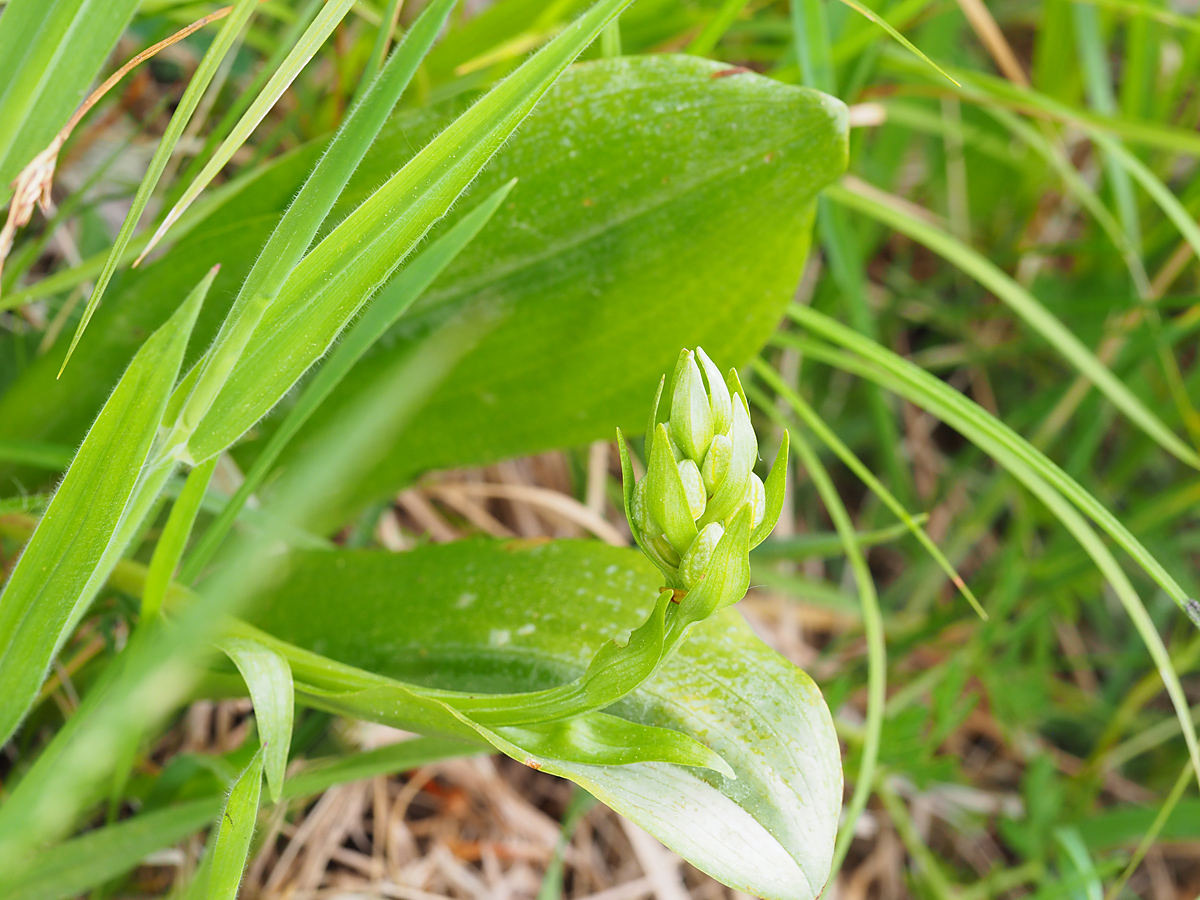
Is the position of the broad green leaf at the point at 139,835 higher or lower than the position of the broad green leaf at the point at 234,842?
lower

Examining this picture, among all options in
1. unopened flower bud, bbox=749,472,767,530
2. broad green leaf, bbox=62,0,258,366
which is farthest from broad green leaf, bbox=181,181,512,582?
unopened flower bud, bbox=749,472,767,530

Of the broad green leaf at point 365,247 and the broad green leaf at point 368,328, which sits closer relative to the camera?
the broad green leaf at point 365,247

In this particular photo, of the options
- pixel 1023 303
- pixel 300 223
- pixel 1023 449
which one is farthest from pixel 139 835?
pixel 1023 303

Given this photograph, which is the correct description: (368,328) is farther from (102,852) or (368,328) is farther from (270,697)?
(102,852)

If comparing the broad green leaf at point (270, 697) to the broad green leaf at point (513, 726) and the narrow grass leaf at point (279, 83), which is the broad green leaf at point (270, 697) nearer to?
the broad green leaf at point (513, 726)

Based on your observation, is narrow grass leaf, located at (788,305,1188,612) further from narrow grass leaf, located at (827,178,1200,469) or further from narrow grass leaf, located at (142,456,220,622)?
narrow grass leaf, located at (142,456,220,622)

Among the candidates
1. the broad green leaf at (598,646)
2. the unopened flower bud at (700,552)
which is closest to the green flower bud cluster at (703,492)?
the unopened flower bud at (700,552)

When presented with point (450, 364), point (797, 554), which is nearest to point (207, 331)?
point (450, 364)
